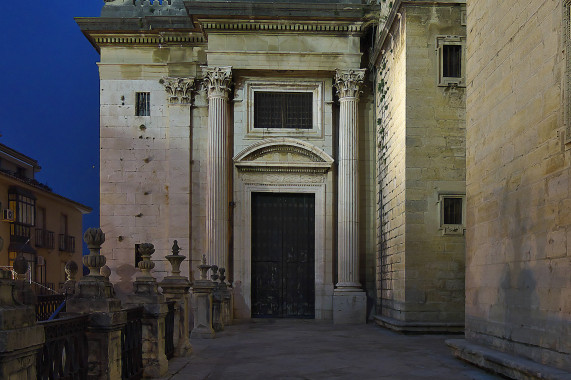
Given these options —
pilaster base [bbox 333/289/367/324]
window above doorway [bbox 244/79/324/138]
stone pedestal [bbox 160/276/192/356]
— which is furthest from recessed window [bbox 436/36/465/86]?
stone pedestal [bbox 160/276/192/356]

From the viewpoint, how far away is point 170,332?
10.6 metres

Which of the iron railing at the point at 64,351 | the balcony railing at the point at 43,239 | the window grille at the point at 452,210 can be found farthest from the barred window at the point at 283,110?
the balcony railing at the point at 43,239

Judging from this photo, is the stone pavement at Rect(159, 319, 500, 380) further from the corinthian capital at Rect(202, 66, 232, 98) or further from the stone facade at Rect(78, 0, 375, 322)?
the corinthian capital at Rect(202, 66, 232, 98)

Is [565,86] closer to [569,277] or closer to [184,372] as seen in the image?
[569,277]

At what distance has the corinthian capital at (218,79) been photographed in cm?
2014

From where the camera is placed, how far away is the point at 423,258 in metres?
15.0

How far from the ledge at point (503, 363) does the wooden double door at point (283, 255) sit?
10252 mm

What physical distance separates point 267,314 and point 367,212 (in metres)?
4.51

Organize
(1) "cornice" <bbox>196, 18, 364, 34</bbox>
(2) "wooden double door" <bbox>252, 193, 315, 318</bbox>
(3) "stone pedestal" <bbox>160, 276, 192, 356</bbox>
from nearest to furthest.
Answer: (3) "stone pedestal" <bbox>160, 276, 192, 356</bbox>
(1) "cornice" <bbox>196, 18, 364, 34</bbox>
(2) "wooden double door" <bbox>252, 193, 315, 318</bbox>

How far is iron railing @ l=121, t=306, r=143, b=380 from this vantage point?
782cm

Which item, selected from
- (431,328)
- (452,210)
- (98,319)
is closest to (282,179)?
(452,210)

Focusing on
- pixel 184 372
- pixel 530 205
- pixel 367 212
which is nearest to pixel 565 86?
pixel 530 205

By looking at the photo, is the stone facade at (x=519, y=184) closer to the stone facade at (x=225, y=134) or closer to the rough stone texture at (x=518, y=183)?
the rough stone texture at (x=518, y=183)

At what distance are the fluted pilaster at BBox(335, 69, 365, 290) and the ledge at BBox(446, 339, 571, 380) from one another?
9046mm
